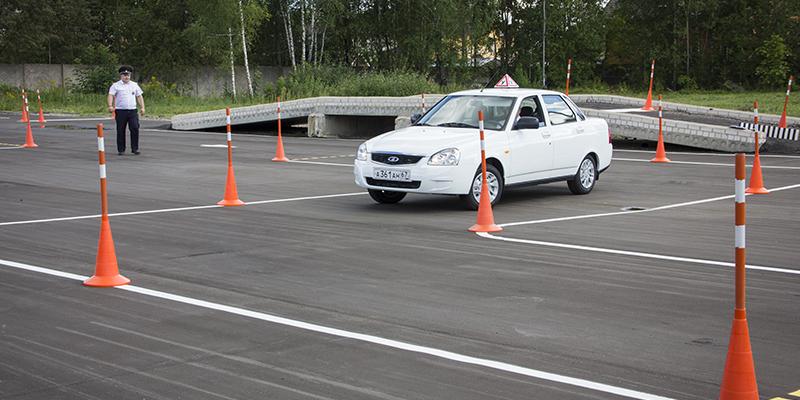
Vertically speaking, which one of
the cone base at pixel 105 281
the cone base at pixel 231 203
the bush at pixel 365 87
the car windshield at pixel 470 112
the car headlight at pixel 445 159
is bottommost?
the cone base at pixel 105 281

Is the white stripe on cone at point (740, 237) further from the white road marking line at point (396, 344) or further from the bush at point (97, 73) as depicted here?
the bush at point (97, 73)

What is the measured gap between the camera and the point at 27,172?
736 inches

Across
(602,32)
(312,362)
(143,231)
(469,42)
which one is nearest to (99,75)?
(469,42)

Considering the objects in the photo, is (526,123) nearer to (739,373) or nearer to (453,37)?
(739,373)

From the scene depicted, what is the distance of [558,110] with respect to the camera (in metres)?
15.3

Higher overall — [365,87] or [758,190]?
[365,87]

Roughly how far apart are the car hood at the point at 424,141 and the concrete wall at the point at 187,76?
40037mm

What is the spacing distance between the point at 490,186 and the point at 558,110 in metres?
2.23

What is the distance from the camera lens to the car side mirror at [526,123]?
14.1 meters

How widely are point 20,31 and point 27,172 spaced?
156 ft

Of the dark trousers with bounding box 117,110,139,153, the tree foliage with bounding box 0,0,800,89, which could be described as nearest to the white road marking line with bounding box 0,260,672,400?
the dark trousers with bounding box 117,110,139,153

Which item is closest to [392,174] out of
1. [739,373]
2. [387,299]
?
[387,299]

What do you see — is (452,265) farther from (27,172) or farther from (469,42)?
(469,42)

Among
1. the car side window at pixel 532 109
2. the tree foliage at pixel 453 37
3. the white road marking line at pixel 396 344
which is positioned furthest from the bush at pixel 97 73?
the white road marking line at pixel 396 344
